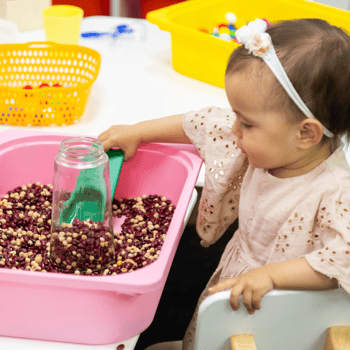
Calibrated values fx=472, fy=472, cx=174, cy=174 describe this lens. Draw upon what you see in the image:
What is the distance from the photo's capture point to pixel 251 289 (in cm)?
71

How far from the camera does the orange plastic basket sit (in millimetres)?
1194

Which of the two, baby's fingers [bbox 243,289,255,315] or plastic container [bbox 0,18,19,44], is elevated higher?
plastic container [bbox 0,18,19,44]

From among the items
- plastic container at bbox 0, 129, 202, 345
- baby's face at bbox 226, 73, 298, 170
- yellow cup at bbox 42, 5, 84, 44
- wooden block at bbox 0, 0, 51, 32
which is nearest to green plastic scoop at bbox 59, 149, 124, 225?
plastic container at bbox 0, 129, 202, 345

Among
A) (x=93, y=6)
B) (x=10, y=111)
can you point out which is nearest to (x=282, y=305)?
(x=10, y=111)

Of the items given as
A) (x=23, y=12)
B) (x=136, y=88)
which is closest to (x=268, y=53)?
(x=136, y=88)

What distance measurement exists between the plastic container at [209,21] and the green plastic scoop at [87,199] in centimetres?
69

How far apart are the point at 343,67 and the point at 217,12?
108 centimetres

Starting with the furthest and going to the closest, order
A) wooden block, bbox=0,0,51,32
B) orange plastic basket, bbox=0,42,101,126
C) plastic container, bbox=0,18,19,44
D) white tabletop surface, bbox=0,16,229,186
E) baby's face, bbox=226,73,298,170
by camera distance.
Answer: wooden block, bbox=0,0,51,32 → plastic container, bbox=0,18,19,44 → white tabletop surface, bbox=0,16,229,186 → orange plastic basket, bbox=0,42,101,126 → baby's face, bbox=226,73,298,170

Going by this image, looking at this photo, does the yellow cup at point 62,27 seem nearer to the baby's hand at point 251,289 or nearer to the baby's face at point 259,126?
the baby's face at point 259,126

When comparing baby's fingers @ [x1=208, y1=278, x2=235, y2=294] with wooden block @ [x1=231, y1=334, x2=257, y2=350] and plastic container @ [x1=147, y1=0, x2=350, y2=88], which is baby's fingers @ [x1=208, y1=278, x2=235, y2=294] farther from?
plastic container @ [x1=147, y1=0, x2=350, y2=88]

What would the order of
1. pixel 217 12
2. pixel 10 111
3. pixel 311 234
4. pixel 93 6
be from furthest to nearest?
1. pixel 93 6
2. pixel 217 12
3. pixel 10 111
4. pixel 311 234

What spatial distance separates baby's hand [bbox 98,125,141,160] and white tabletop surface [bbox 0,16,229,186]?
18 cm

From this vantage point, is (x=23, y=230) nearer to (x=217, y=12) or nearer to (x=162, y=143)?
(x=162, y=143)

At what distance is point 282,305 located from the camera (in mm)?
719
